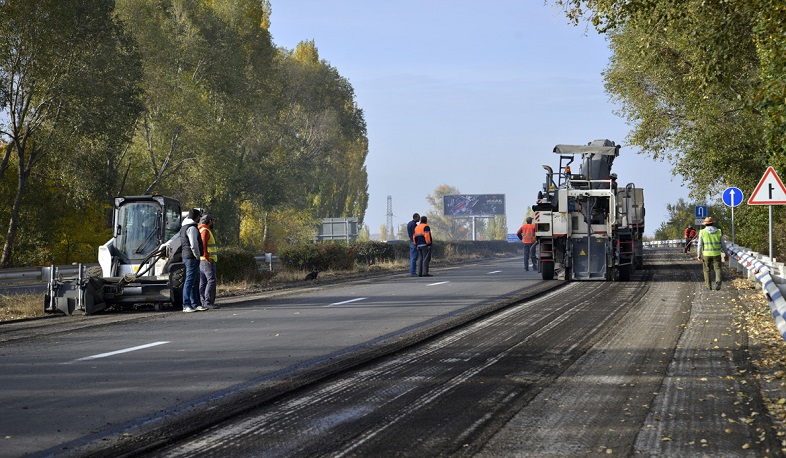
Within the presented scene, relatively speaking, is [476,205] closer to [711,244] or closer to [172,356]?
[711,244]

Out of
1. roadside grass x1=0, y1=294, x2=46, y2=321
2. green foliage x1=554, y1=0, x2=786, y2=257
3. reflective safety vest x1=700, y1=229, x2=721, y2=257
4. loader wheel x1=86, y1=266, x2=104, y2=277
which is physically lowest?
roadside grass x1=0, y1=294, x2=46, y2=321

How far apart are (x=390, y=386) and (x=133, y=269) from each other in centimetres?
1128

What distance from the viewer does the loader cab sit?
62.1 ft

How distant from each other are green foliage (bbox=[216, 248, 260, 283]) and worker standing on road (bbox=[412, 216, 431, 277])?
5260 mm

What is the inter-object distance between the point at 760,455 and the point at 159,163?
43615mm

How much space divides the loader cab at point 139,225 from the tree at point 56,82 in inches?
601

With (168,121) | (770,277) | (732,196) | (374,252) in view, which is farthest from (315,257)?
(770,277)

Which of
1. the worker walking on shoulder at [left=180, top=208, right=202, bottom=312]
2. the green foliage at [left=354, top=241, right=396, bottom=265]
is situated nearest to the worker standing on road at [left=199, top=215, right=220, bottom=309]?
the worker walking on shoulder at [left=180, top=208, right=202, bottom=312]

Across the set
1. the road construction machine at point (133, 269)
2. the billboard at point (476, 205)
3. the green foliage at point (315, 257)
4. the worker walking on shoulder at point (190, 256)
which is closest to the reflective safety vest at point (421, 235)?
the green foliage at point (315, 257)

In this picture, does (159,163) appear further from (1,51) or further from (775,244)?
(775,244)

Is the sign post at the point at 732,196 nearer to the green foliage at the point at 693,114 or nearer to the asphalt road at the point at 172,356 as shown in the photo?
the green foliage at the point at 693,114

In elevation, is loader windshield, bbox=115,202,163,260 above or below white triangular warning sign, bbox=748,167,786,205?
below

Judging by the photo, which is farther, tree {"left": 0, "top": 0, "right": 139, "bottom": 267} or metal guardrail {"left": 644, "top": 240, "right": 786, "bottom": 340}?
tree {"left": 0, "top": 0, "right": 139, "bottom": 267}

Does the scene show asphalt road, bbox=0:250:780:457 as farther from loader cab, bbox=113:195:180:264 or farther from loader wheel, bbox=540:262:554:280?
loader wheel, bbox=540:262:554:280
